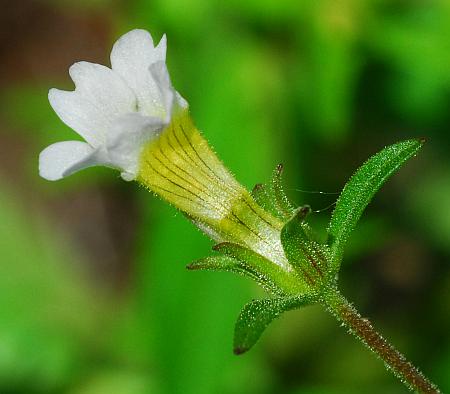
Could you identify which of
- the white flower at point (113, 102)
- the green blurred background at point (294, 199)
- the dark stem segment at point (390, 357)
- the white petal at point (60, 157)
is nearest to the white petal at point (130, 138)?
the white flower at point (113, 102)

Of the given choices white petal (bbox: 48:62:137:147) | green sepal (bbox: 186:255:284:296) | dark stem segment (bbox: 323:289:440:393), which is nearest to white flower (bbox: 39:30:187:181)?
white petal (bbox: 48:62:137:147)

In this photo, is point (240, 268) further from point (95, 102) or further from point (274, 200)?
point (95, 102)

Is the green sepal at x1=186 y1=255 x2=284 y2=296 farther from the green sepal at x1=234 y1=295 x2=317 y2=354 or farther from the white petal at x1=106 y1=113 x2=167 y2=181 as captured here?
the white petal at x1=106 y1=113 x2=167 y2=181

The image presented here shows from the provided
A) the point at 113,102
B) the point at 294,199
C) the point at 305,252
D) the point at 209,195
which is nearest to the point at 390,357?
the point at 305,252

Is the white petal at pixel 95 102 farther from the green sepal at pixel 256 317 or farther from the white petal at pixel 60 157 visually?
the green sepal at pixel 256 317

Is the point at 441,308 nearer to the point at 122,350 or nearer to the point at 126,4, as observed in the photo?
the point at 122,350

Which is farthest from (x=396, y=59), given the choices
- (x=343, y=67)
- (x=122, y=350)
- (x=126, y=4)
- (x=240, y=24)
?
(x=122, y=350)

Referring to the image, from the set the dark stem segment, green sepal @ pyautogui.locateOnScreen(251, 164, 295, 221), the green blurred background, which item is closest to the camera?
the dark stem segment
